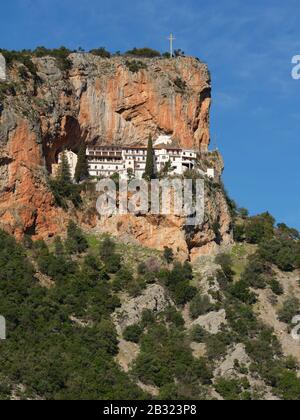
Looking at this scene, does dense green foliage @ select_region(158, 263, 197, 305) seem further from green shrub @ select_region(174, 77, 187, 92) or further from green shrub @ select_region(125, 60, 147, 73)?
green shrub @ select_region(125, 60, 147, 73)

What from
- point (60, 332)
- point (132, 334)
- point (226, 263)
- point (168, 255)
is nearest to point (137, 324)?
point (132, 334)

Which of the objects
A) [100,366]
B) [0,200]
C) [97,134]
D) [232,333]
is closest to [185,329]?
[232,333]

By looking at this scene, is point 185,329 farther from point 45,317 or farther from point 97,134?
point 97,134

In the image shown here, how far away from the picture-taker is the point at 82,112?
115438 millimetres

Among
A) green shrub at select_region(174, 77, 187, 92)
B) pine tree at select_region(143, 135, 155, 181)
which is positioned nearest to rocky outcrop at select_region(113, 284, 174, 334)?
pine tree at select_region(143, 135, 155, 181)

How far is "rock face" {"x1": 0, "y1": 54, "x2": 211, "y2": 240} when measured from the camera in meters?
104

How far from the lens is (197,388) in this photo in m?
87.3

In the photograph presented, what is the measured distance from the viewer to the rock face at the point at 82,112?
104 m

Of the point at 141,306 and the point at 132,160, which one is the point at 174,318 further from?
the point at 132,160

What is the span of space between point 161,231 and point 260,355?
17.4m

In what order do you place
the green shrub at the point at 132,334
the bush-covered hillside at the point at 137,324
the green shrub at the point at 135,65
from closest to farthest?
the bush-covered hillside at the point at 137,324 → the green shrub at the point at 132,334 → the green shrub at the point at 135,65

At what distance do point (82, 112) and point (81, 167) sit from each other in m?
7.65

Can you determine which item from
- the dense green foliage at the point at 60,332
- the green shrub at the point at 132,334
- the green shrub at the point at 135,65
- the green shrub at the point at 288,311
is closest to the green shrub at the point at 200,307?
the green shrub at the point at 132,334

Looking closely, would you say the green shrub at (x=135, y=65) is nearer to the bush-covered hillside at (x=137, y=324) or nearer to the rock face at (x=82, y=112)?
the rock face at (x=82, y=112)
